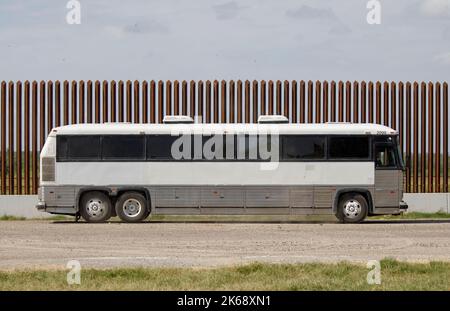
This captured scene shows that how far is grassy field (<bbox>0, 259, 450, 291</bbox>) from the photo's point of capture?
12.6 metres

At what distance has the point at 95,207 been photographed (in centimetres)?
2803

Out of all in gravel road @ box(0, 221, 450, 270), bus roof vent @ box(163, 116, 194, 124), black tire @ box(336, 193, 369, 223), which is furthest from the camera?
bus roof vent @ box(163, 116, 194, 124)

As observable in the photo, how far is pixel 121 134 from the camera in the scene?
28.0 meters

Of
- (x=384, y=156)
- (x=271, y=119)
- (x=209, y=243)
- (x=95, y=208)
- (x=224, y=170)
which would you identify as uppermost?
(x=271, y=119)

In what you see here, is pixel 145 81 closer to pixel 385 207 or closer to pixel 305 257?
pixel 385 207

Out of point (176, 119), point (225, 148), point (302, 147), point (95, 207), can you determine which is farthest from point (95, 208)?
point (302, 147)

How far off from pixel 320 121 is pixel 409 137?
9.62ft

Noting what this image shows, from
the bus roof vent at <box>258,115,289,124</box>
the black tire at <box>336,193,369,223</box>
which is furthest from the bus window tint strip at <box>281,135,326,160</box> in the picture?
the black tire at <box>336,193,369,223</box>

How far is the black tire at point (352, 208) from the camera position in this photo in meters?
27.8

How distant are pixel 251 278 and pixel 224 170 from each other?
14.5 metres

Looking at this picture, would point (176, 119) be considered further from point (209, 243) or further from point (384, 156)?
point (209, 243)

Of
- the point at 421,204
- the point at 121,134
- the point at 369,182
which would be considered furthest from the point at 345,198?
the point at 121,134

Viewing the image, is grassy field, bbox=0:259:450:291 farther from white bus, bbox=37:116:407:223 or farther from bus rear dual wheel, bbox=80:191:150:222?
bus rear dual wheel, bbox=80:191:150:222

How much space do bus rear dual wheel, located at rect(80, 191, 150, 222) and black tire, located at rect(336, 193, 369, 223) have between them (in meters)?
5.33
